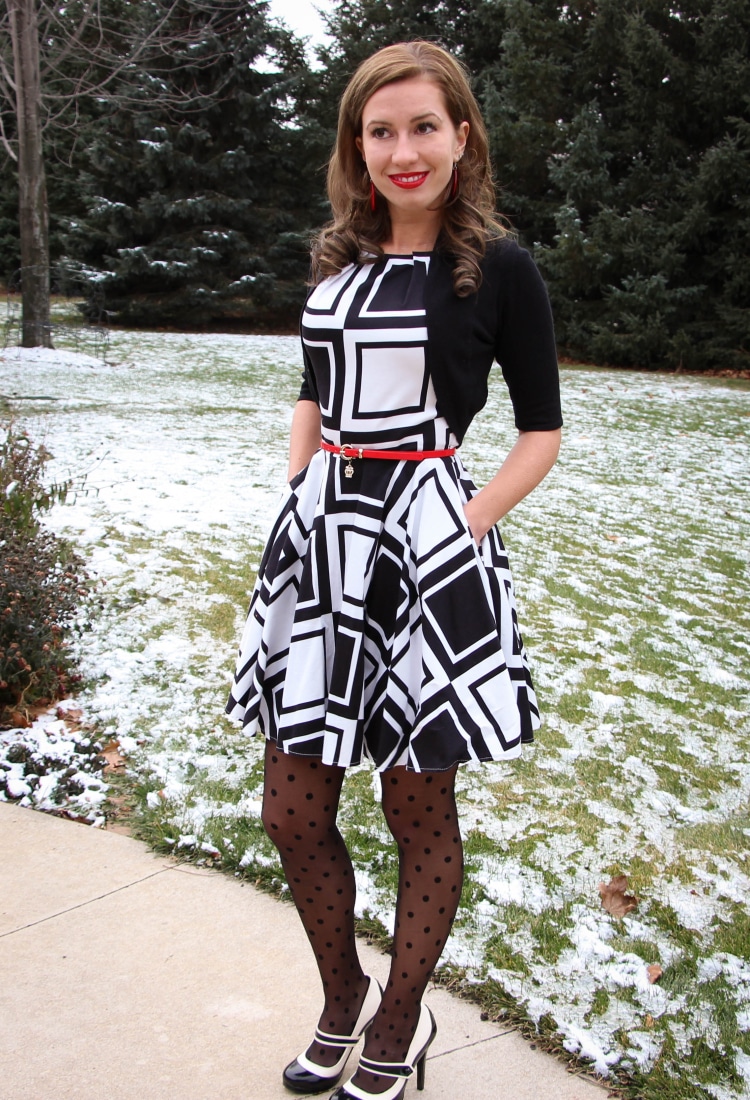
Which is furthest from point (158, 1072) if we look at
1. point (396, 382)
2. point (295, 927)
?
point (396, 382)

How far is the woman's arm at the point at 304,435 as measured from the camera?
2.05m

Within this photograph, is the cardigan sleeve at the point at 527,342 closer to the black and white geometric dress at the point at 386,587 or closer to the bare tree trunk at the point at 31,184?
the black and white geometric dress at the point at 386,587

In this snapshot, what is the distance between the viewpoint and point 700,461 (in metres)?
9.03

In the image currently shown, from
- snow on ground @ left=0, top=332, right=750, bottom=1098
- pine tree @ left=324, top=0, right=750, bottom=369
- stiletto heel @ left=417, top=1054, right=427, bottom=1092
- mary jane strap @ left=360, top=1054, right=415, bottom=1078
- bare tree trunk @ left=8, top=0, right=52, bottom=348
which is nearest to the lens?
mary jane strap @ left=360, top=1054, right=415, bottom=1078

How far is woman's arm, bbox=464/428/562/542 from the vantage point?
5.78 feet

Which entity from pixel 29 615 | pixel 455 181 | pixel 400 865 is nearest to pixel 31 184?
A: pixel 29 615

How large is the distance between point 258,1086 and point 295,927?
21.4 inches

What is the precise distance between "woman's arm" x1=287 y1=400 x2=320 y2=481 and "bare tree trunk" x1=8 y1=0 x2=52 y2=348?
11.8m

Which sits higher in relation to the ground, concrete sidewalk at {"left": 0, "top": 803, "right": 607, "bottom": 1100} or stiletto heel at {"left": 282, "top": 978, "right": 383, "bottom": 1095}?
stiletto heel at {"left": 282, "top": 978, "right": 383, "bottom": 1095}

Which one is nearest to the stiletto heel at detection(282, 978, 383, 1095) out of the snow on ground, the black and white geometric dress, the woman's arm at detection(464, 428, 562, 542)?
the snow on ground

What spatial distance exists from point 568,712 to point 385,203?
2.36 meters

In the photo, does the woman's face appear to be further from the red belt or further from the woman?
the red belt

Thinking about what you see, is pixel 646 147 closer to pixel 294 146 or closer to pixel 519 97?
pixel 519 97

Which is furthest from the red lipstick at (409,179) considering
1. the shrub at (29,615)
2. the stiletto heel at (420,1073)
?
the shrub at (29,615)
